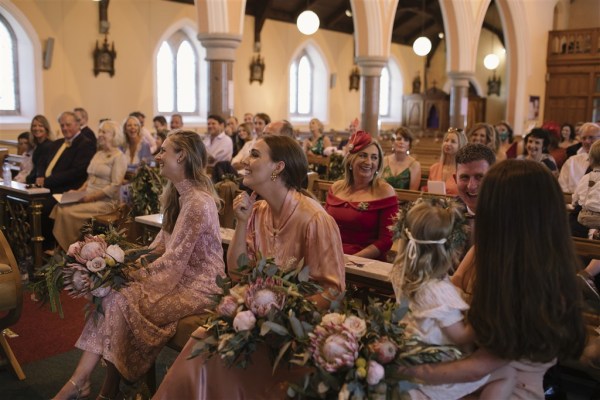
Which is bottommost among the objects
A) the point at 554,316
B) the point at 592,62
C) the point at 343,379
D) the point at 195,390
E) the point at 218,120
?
the point at 195,390

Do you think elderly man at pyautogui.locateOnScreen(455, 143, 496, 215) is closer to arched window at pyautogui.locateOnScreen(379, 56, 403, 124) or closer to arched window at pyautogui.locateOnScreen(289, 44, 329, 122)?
arched window at pyautogui.locateOnScreen(289, 44, 329, 122)

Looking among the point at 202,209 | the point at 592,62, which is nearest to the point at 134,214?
the point at 202,209

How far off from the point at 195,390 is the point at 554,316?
1.38 meters

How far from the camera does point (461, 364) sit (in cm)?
200

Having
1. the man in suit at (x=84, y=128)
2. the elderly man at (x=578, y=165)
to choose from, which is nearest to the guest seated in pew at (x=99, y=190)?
the man in suit at (x=84, y=128)

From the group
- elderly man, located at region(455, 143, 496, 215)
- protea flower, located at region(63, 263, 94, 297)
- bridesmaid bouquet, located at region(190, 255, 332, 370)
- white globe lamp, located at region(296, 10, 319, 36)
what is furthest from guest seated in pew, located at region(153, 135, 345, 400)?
white globe lamp, located at region(296, 10, 319, 36)

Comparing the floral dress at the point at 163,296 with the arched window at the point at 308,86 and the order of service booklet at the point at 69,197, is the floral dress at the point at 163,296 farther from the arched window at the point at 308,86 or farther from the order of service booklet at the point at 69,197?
the arched window at the point at 308,86

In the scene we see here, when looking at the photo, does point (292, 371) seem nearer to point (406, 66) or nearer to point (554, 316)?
point (554, 316)

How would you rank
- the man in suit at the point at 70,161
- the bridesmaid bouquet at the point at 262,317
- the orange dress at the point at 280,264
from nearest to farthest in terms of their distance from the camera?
the bridesmaid bouquet at the point at 262,317
the orange dress at the point at 280,264
the man in suit at the point at 70,161

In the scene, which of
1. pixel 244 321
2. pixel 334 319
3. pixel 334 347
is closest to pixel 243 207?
pixel 244 321

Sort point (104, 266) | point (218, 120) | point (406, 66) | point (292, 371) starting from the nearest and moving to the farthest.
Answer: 1. point (292, 371)
2. point (104, 266)
3. point (218, 120)
4. point (406, 66)

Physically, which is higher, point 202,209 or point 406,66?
point 406,66

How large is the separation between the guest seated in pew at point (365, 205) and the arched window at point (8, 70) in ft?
32.4

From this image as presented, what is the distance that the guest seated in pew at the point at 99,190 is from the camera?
6172mm
